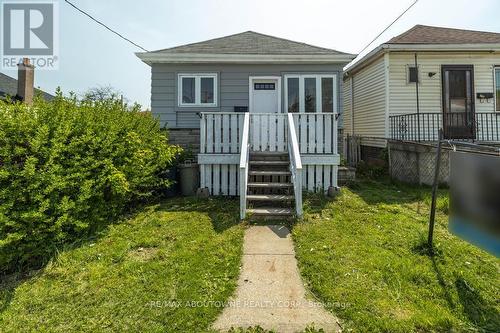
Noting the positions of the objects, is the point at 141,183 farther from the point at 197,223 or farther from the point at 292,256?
the point at 292,256

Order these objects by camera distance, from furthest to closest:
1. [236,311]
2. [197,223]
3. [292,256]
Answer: [197,223]
[292,256]
[236,311]

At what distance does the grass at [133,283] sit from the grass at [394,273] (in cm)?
126

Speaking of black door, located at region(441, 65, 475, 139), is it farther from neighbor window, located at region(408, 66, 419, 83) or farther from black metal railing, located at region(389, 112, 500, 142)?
neighbor window, located at region(408, 66, 419, 83)

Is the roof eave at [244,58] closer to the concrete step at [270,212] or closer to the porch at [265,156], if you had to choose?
the porch at [265,156]

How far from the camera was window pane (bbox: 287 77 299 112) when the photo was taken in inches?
408

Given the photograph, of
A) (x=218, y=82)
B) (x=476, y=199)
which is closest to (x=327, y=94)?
(x=218, y=82)

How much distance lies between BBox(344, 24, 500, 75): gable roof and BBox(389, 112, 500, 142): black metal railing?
7.66ft

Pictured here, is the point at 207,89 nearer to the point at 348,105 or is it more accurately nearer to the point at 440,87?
the point at 348,105

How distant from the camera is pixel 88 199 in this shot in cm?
492

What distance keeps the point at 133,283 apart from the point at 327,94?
878 centimetres

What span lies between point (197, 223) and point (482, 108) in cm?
1137

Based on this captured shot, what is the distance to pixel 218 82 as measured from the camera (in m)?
10.4

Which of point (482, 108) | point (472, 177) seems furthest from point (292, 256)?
point (482, 108)

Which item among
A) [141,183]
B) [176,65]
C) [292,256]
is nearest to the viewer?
[292,256]
